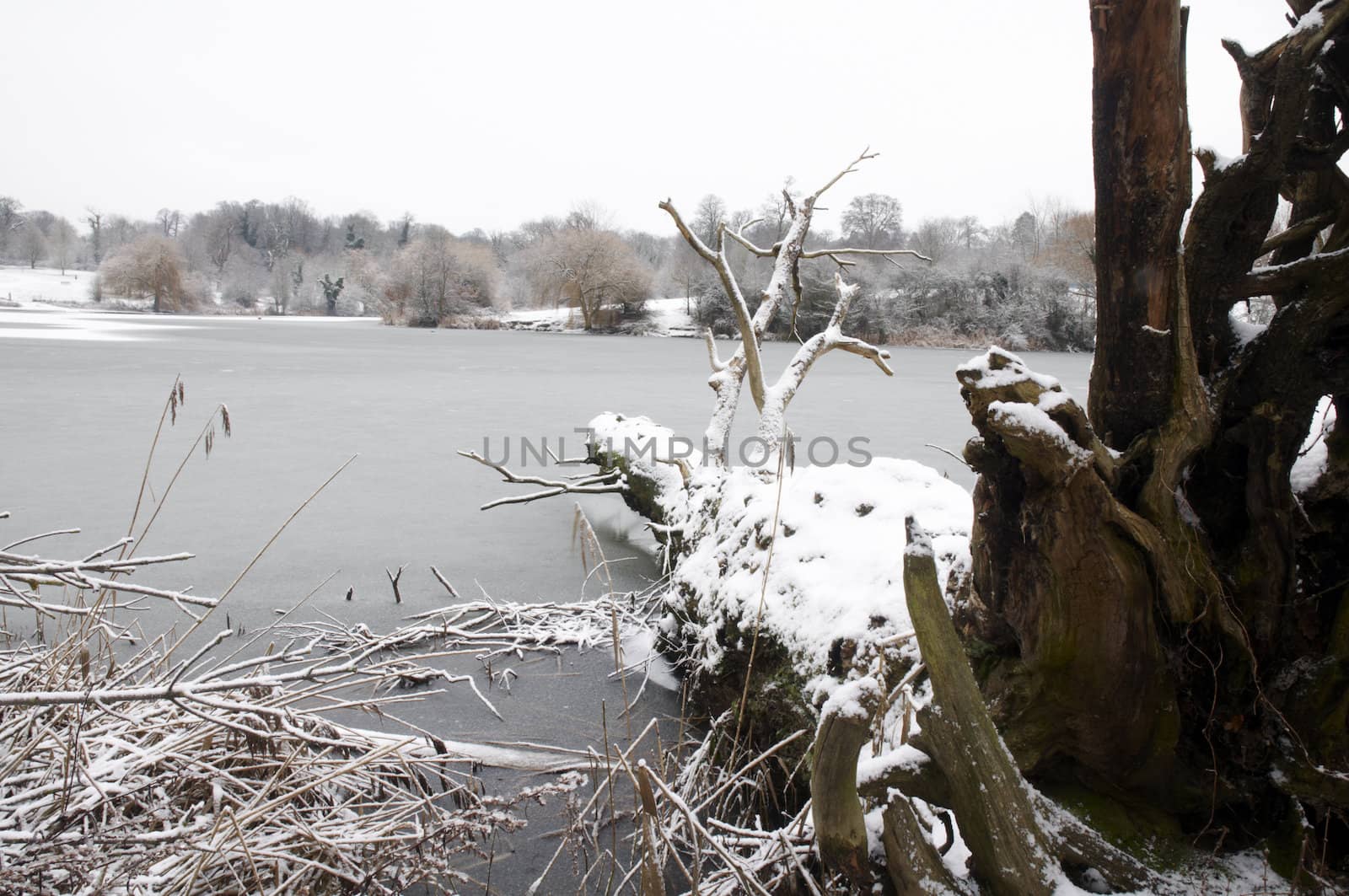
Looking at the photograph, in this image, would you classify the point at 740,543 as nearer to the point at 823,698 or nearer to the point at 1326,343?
the point at 823,698

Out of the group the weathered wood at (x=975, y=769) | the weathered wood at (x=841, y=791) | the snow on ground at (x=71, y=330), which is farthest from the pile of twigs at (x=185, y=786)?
the snow on ground at (x=71, y=330)

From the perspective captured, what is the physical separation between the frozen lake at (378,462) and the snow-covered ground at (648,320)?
14.4 meters

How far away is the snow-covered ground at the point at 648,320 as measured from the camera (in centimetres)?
3241

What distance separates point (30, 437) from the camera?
327 inches

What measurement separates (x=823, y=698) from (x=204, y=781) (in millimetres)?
1787

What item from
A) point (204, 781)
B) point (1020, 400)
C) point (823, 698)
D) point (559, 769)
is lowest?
point (559, 769)

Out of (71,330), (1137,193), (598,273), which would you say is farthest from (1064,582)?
(598,273)

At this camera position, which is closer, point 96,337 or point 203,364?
point 203,364

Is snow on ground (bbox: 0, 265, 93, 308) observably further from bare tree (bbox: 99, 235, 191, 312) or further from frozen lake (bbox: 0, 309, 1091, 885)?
frozen lake (bbox: 0, 309, 1091, 885)

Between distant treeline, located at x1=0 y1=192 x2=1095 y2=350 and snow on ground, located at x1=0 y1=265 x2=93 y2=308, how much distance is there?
94.0 inches

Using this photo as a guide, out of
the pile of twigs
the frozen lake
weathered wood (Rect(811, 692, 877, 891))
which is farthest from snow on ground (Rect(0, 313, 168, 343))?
weathered wood (Rect(811, 692, 877, 891))

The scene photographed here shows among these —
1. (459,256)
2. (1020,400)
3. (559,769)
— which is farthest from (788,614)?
(459,256)

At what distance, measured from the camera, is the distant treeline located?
2506 cm

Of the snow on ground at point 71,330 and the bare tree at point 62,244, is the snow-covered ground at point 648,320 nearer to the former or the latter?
the snow on ground at point 71,330
